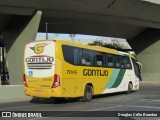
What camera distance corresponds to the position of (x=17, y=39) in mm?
34125

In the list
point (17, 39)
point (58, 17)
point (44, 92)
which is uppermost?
point (58, 17)

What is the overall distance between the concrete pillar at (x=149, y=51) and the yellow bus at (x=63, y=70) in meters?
30.9

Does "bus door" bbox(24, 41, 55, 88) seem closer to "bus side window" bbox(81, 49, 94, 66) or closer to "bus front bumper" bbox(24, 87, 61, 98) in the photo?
"bus front bumper" bbox(24, 87, 61, 98)

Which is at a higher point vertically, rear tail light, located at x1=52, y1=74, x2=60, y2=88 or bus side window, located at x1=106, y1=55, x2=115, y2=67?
bus side window, located at x1=106, y1=55, x2=115, y2=67

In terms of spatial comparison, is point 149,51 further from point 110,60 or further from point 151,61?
point 110,60

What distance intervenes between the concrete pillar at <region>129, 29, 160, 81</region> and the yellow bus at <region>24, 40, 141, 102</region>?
101 feet

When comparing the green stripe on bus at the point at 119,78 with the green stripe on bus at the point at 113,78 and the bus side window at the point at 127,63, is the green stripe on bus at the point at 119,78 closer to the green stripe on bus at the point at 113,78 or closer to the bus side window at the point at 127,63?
the green stripe on bus at the point at 113,78

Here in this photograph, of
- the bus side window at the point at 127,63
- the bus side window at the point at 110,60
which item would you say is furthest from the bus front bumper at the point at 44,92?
the bus side window at the point at 127,63

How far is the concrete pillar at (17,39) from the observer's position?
32.9 meters

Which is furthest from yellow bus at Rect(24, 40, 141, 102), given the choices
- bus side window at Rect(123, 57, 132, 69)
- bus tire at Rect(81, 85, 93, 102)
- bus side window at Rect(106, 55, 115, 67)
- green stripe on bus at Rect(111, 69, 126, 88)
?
bus side window at Rect(123, 57, 132, 69)

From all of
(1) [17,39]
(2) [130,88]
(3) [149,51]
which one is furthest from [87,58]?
(3) [149,51]

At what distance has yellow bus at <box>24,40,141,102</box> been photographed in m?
19.2

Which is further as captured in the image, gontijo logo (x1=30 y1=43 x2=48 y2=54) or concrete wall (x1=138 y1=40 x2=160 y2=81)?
concrete wall (x1=138 y1=40 x2=160 y2=81)

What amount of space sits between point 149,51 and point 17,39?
82.8 feet
